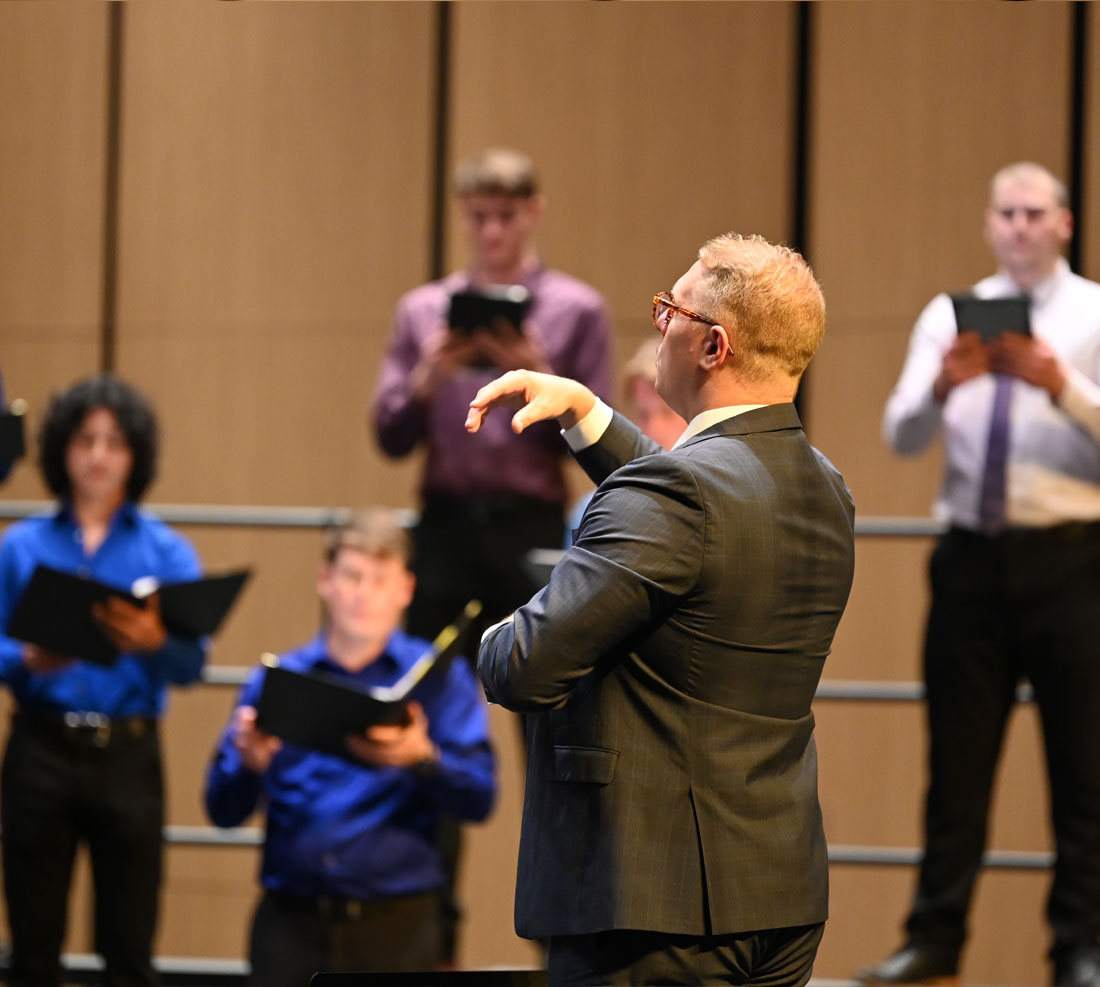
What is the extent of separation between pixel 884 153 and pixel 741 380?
2.85 m

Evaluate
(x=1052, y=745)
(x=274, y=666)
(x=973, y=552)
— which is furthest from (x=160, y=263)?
(x=1052, y=745)

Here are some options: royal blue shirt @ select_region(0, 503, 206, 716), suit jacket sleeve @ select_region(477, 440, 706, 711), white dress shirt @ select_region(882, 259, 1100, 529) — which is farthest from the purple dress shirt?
suit jacket sleeve @ select_region(477, 440, 706, 711)

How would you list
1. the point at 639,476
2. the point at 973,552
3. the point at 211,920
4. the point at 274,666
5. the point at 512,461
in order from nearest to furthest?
the point at 639,476 < the point at 274,666 < the point at 973,552 < the point at 512,461 < the point at 211,920

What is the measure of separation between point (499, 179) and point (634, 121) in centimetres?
112

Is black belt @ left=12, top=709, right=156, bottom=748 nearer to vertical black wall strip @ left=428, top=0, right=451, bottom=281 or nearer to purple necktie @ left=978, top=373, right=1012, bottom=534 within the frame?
purple necktie @ left=978, top=373, right=1012, bottom=534

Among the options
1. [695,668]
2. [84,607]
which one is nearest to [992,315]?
[695,668]

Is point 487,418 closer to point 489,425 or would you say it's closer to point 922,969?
point 489,425

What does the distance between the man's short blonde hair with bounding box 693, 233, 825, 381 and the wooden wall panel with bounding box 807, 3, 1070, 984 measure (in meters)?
2.71

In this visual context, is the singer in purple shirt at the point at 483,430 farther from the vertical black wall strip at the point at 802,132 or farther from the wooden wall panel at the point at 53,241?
the wooden wall panel at the point at 53,241

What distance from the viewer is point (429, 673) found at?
2.57 metres

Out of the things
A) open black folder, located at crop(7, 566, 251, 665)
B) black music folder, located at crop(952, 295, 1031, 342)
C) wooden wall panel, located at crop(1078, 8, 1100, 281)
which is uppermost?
wooden wall panel, located at crop(1078, 8, 1100, 281)

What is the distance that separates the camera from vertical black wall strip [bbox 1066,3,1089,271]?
3934 mm

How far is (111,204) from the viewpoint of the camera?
14.9 feet

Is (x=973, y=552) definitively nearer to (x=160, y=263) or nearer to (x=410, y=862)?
(x=410, y=862)
